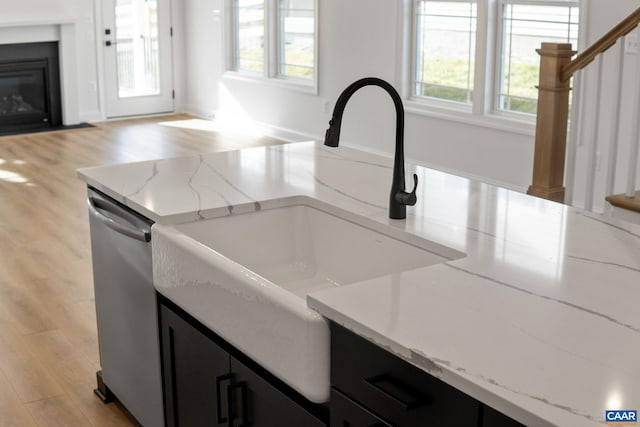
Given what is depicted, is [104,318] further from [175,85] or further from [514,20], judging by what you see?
[175,85]

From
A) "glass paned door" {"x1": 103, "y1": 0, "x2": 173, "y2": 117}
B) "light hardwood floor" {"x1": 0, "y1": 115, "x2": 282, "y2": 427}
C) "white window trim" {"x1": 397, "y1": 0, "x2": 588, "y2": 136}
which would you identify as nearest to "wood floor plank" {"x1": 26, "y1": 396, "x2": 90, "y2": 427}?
"light hardwood floor" {"x1": 0, "y1": 115, "x2": 282, "y2": 427}

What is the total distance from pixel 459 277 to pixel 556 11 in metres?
4.54

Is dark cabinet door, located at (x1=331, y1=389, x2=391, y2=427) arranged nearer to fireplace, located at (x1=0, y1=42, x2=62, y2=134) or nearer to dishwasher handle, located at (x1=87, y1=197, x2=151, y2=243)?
dishwasher handle, located at (x1=87, y1=197, x2=151, y2=243)

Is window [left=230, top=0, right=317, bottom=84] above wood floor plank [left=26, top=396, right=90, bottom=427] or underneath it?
above

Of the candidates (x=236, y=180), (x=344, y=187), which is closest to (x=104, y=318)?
(x=236, y=180)

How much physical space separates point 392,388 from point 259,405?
550 mm

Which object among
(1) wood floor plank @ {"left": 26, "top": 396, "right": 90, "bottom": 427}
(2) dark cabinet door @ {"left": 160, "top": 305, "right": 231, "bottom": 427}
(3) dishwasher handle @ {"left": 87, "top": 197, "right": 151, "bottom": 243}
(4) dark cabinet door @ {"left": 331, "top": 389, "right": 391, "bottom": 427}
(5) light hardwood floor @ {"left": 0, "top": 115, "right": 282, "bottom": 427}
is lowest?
(1) wood floor plank @ {"left": 26, "top": 396, "right": 90, "bottom": 427}

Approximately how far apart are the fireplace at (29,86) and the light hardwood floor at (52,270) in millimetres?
355

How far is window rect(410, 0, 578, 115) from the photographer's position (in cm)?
600

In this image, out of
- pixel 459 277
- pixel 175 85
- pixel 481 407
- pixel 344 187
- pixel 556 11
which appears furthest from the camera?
pixel 175 85

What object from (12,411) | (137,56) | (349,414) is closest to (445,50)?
(137,56)

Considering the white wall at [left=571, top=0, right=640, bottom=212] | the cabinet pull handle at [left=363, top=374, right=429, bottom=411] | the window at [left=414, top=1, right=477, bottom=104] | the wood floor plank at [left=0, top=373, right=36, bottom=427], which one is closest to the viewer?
the cabinet pull handle at [left=363, top=374, right=429, bottom=411]

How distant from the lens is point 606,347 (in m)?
1.49

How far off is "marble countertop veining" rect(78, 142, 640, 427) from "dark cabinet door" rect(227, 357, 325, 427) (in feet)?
0.95
